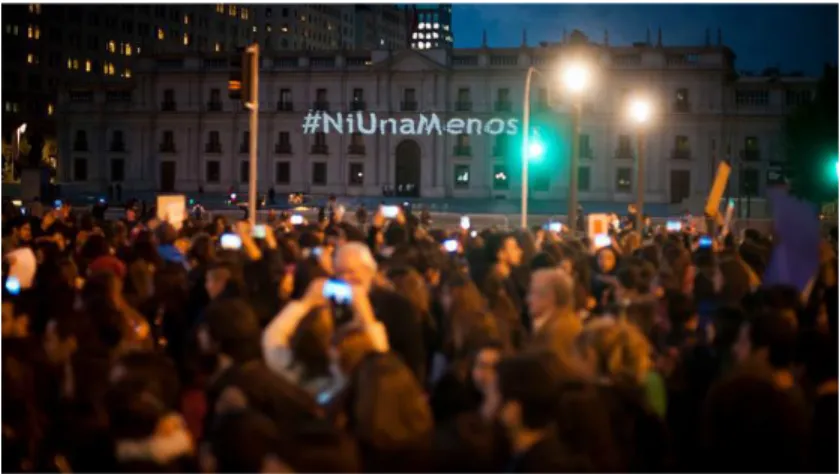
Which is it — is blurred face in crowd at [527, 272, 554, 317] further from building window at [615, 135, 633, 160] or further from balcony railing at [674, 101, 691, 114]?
balcony railing at [674, 101, 691, 114]

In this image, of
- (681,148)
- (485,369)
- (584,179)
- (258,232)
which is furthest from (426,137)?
(485,369)

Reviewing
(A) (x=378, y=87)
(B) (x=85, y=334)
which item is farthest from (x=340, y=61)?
(B) (x=85, y=334)

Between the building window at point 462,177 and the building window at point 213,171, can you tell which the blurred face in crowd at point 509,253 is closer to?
the building window at point 462,177

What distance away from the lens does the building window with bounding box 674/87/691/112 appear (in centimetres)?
7888

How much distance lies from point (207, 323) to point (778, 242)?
6963mm

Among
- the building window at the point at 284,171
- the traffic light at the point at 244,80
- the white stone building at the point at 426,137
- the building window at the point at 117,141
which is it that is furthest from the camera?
the building window at the point at 117,141

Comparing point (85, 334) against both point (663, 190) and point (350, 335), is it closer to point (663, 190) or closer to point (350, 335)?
point (350, 335)

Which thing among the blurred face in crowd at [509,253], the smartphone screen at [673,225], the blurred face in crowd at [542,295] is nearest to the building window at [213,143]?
the smartphone screen at [673,225]

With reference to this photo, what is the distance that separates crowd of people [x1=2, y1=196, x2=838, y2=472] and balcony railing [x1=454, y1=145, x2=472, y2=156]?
72.6m

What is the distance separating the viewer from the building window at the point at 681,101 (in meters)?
78.9

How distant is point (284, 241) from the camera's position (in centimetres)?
1207

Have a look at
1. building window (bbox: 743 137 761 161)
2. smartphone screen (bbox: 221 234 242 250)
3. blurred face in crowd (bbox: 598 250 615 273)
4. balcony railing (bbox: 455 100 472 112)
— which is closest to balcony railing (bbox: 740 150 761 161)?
building window (bbox: 743 137 761 161)

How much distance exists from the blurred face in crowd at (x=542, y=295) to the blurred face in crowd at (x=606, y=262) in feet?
16.5

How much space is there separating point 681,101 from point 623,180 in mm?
7263
